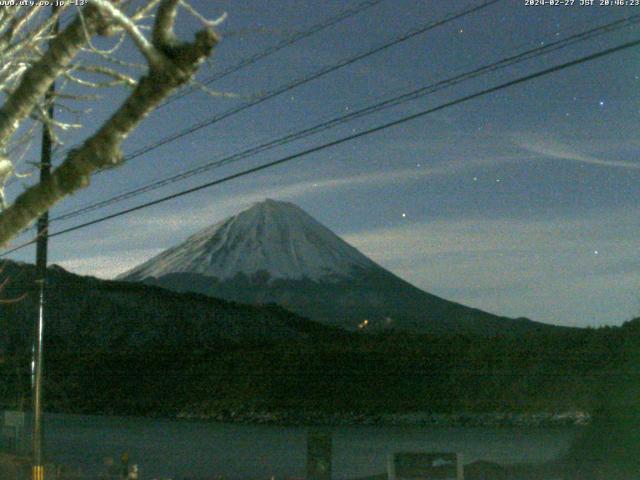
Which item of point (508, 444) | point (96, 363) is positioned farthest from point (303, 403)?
point (508, 444)

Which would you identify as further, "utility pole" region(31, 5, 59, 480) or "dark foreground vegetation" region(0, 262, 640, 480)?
"dark foreground vegetation" region(0, 262, 640, 480)

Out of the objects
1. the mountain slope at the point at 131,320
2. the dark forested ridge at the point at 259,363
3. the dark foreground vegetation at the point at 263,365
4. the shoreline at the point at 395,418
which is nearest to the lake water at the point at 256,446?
the shoreline at the point at 395,418

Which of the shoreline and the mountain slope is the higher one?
the mountain slope

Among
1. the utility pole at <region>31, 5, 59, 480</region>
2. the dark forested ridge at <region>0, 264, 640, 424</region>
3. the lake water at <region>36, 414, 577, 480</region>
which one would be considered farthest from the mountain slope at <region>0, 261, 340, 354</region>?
the utility pole at <region>31, 5, 59, 480</region>

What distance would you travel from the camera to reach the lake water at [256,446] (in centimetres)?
2958

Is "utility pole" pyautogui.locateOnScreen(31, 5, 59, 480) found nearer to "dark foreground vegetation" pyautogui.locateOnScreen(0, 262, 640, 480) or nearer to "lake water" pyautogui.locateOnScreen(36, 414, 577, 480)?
"lake water" pyautogui.locateOnScreen(36, 414, 577, 480)

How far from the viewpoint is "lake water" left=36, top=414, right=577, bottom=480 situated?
29.6 m

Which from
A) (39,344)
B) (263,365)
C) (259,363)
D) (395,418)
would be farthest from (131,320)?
(39,344)

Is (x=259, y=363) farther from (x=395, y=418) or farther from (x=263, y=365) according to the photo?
(x=395, y=418)

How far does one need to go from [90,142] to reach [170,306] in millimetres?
108137

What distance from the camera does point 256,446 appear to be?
3991cm

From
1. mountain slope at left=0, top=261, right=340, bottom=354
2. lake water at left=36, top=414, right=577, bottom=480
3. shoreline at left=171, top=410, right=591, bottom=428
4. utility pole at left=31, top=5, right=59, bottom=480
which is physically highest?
mountain slope at left=0, top=261, right=340, bottom=354

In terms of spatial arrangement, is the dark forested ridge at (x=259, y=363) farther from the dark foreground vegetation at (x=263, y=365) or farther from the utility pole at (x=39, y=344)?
the utility pole at (x=39, y=344)

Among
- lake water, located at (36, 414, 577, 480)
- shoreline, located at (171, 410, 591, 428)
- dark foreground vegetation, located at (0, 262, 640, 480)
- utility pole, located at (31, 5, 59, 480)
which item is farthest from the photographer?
dark foreground vegetation, located at (0, 262, 640, 480)
